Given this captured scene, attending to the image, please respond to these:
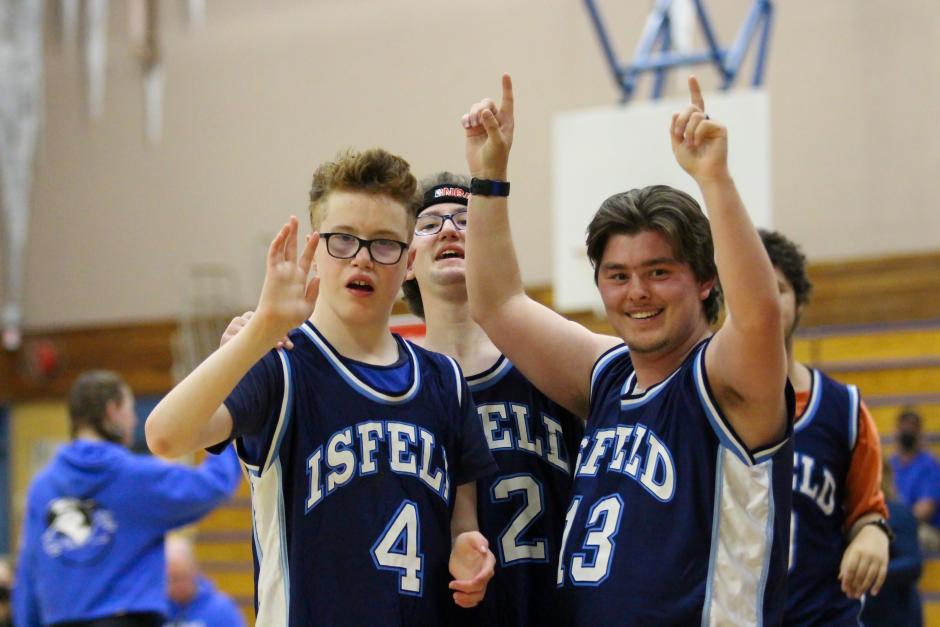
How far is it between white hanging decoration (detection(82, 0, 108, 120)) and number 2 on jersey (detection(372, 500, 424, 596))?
40.0 feet

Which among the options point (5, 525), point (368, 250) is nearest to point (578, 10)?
point (5, 525)

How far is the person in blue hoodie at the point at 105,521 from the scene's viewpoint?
5449mm

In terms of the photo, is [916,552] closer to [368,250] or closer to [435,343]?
[435,343]

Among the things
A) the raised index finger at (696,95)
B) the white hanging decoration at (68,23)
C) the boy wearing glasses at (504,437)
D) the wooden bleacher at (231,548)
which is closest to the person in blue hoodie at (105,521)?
the boy wearing glasses at (504,437)

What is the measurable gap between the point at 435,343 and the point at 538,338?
16.7 inches

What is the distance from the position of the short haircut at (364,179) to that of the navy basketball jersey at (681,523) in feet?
2.41

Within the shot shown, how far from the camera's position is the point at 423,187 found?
11.4ft

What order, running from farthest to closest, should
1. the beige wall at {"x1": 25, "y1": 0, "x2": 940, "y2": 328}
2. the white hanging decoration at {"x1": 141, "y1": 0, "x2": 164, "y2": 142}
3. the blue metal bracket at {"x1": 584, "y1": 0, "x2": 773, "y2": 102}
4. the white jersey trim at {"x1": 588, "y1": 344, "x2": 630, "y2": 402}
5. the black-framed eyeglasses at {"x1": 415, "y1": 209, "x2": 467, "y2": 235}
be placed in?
the white hanging decoration at {"x1": 141, "y1": 0, "x2": 164, "y2": 142}
the beige wall at {"x1": 25, "y1": 0, "x2": 940, "y2": 328}
the blue metal bracket at {"x1": 584, "y1": 0, "x2": 773, "y2": 102}
the black-framed eyeglasses at {"x1": 415, "y1": 209, "x2": 467, "y2": 235}
the white jersey trim at {"x1": 588, "y1": 344, "x2": 630, "y2": 402}

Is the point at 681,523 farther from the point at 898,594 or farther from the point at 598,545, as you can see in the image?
the point at 898,594

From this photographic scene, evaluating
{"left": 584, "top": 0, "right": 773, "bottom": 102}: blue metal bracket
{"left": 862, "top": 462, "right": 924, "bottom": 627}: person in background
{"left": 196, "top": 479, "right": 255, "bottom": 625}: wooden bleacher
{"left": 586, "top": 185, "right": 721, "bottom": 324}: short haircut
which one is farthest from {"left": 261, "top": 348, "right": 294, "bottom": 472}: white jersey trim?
{"left": 196, "top": 479, "right": 255, "bottom": 625}: wooden bleacher

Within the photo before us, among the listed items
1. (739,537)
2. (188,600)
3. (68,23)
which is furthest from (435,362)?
(68,23)

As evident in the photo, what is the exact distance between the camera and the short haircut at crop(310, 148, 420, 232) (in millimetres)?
2721

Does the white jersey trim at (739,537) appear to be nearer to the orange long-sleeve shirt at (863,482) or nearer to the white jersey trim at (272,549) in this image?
the white jersey trim at (272,549)

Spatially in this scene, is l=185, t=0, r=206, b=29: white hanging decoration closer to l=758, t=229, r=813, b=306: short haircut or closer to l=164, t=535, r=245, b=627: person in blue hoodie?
l=164, t=535, r=245, b=627: person in blue hoodie
